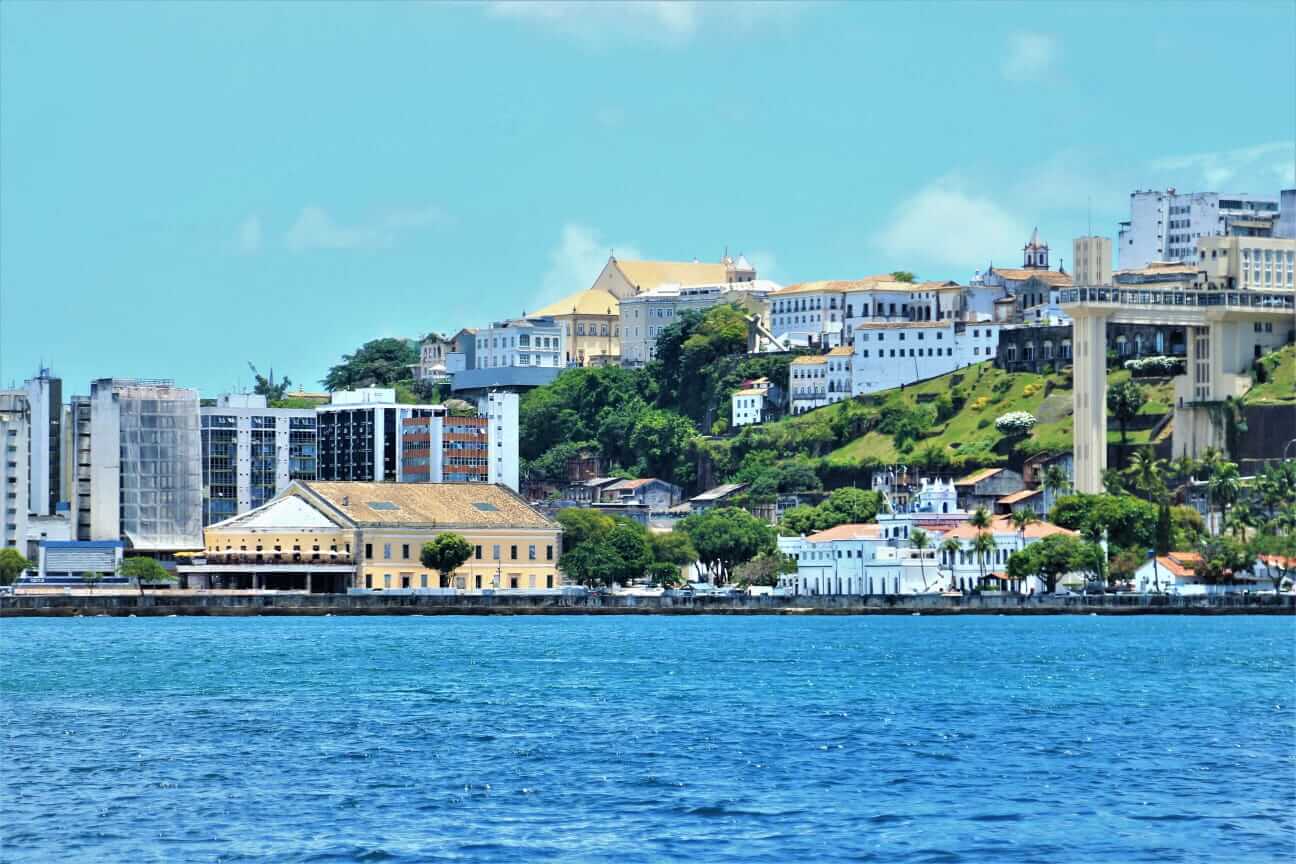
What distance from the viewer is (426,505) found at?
146 meters

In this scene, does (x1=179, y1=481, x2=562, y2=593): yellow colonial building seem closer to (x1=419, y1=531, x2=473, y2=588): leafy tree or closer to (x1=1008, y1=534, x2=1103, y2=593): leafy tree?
(x1=419, y1=531, x2=473, y2=588): leafy tree

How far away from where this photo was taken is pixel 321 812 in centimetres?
3972

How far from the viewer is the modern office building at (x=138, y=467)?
16038 centimetres

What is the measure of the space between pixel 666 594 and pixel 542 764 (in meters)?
92.2

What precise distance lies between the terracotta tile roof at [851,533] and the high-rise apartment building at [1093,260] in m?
25.0

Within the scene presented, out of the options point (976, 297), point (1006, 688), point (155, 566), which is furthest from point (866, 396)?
point (1006, 688)

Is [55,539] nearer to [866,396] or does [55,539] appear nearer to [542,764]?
[866,396]

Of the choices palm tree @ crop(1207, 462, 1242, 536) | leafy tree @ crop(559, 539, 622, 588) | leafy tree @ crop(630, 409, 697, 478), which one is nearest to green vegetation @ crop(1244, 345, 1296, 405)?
palm tree @ crop(1207, 462, 1242, 536)

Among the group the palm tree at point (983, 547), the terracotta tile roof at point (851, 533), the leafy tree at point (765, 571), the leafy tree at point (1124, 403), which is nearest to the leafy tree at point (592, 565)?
the leafy tree at point (765, 571)

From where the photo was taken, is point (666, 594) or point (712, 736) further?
point (666, 594)

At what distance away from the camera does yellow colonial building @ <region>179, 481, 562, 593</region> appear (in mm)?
141125

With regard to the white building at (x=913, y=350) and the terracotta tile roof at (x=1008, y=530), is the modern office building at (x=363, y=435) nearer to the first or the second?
the white building at (x=913, y=350)

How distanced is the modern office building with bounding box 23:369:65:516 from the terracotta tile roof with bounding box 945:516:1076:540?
57139 millimetres

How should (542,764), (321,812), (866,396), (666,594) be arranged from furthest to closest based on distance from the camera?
1. (866,396)
2. (666,594)
3. (542,764)
4. (321,812)
